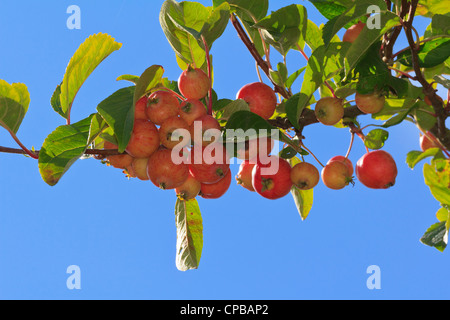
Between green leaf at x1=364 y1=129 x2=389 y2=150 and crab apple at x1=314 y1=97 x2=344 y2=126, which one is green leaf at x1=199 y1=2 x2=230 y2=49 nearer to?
crab apple at x1=314 y1=97 x2=344 y2=126

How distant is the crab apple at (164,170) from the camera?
2090mm

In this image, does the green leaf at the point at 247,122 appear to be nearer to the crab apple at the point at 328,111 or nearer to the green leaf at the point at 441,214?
the crab apple at the point at 328,111

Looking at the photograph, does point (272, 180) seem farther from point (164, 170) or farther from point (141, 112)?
point (141, 112)

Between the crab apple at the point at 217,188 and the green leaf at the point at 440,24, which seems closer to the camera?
the green leaf at the point at 440,24

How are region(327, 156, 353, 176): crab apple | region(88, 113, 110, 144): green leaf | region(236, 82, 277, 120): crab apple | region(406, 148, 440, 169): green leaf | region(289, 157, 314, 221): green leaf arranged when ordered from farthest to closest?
region(289, 157, 314, 221): green leaf → region(406, 148, 440, 169): green leaf → region(327, 156, 353, 176): crab apple → region(236, 82, 277, 120): crab apple → region(88, 113, 110, 144): green leaf

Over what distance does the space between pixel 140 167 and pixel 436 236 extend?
174cm

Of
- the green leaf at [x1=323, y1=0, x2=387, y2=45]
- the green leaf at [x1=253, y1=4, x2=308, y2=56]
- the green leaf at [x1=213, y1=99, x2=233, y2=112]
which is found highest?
the green leaf at [x1=253, y1=4, x2=308, y2=56]

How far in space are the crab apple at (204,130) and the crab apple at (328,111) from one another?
1.67 ft

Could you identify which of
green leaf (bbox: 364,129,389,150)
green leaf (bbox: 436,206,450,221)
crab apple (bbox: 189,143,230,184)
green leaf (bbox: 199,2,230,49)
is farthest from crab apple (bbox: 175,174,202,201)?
green leaf (bbox: 436,206,450,221)

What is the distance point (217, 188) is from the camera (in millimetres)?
2367

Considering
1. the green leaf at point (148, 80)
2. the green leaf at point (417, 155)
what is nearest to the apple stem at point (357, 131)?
the green leaf at point (417, 155)

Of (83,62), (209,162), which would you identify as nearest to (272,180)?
(209,162)

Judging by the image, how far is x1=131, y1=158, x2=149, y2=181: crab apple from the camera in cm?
224

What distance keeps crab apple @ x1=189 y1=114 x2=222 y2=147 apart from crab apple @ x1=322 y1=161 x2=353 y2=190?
0.78m
